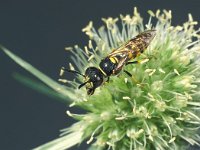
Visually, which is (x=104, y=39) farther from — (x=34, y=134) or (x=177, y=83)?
(x=34, y=134)

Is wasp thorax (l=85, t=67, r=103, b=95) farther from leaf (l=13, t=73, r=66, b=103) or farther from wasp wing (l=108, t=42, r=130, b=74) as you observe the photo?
leaf (l=13, t=73, r=66, b=103)

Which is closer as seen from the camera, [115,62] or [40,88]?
[115,62]

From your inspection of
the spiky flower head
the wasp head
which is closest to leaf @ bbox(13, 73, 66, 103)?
the spiky flower head

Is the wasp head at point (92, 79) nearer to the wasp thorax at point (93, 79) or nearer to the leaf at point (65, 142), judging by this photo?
the wasp thorax at point (93, 79)

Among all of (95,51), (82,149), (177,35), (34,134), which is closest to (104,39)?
(95,51)

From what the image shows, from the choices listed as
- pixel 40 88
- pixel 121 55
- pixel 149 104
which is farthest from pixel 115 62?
pixel 40 88

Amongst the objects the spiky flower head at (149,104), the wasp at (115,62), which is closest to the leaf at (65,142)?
the spiky flower head at (149,104)

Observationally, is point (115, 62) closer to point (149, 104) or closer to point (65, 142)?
point (149, 104)
